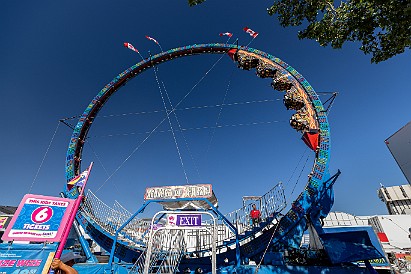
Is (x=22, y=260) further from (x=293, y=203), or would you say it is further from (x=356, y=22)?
(x=356, y=22)

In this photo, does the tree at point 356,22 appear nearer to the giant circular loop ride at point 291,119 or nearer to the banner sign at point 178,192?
the giant circular loop ride at point 291,119

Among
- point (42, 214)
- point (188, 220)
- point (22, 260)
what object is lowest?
point (22, 260)

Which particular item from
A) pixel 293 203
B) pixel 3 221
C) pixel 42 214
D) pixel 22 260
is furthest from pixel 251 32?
pixel 3 221

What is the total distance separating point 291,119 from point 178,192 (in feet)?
26.5

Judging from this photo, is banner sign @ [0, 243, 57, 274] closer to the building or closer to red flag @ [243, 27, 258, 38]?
red flag @ [243, 27, 258, 38]

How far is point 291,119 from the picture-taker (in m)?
12.4

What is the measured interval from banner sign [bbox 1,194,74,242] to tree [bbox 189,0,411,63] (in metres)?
8.72

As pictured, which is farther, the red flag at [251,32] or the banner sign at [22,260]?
the red flag at [251,32]

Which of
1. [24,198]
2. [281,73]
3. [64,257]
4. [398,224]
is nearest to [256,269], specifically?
[64,257]

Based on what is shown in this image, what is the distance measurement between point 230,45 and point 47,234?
1683 cm

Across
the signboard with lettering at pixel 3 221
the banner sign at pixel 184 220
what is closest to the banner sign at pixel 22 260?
the banner sign at pixel 184 220

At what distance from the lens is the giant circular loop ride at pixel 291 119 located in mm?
10383

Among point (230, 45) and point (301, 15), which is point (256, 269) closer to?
point (301, 15)

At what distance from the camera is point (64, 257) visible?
3.97 metres
